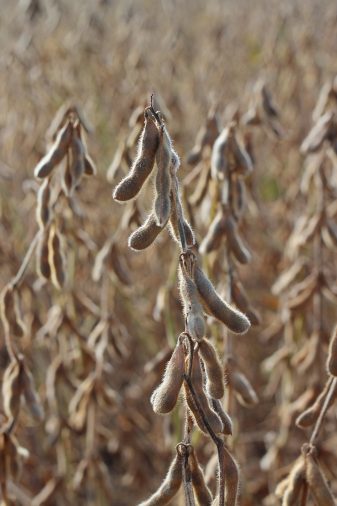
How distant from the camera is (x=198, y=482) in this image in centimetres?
115

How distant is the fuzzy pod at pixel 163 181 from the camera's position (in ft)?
3.22

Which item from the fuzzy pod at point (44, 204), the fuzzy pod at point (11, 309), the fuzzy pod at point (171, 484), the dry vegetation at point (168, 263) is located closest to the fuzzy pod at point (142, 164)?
the dry vegetation at point (168, 263)

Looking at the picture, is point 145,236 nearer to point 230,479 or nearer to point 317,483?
point 230,479

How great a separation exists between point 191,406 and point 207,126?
3.11 feet

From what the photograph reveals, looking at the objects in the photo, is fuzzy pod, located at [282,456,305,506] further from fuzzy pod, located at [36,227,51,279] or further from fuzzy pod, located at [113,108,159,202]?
fuzzy pod, located at [36,227,51,279]

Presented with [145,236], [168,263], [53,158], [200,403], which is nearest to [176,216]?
[145,236]

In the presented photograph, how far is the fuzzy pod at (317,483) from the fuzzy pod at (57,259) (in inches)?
25.6

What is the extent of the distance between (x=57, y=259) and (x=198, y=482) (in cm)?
63

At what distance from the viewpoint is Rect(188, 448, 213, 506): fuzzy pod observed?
115 centimetres

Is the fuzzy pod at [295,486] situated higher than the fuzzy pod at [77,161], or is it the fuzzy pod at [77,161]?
the fuzzy pod at [77,161]

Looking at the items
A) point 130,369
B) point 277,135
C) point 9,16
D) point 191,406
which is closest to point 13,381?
point 191,406

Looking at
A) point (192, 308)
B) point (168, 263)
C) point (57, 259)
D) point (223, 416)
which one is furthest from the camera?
point (168, 263)

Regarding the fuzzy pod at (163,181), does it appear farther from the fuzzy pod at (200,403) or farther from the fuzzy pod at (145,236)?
the fuzzy pod at (200,403)

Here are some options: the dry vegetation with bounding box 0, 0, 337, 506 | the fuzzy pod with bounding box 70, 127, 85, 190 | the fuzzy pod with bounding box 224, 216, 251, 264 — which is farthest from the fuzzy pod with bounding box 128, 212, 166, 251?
the fuzzy pod with bounding box 224, 216, 251, 264
